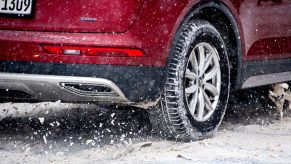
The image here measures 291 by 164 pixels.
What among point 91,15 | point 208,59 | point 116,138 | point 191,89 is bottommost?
point 116,138

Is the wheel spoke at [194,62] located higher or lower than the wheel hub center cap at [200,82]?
higher

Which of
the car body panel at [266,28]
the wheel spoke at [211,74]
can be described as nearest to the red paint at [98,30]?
the wheel spoke at [211,74]

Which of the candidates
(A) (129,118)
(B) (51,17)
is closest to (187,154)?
(B) (51,17)

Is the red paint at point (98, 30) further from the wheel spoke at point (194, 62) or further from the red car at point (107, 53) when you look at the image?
the wheel spoke at point (194, 62)

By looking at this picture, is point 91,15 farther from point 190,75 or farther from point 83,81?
point 190,75

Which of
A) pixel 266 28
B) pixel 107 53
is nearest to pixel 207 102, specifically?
pixel 266 28

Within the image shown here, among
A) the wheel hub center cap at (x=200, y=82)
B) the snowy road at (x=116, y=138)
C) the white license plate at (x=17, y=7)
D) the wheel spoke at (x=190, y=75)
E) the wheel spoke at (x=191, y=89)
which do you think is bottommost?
the snowy road at (x=116, y=138)

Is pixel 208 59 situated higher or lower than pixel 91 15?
lower

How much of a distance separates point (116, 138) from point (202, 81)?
0.74 m

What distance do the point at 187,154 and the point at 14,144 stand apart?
1257 millimetres

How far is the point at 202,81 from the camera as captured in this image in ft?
14.9

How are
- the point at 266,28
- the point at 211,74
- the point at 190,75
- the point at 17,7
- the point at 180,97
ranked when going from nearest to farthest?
the point at 17,7 < the point at 180,97 < the point at 190,75 < the point at 211,74 < the point at 266,28

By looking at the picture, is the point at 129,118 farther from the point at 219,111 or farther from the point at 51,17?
the point at 51,17

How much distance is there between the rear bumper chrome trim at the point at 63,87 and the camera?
12.5 feet
